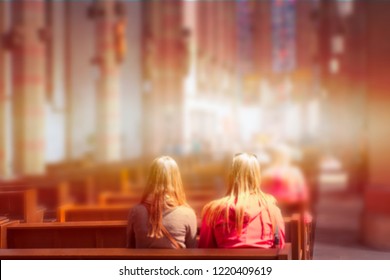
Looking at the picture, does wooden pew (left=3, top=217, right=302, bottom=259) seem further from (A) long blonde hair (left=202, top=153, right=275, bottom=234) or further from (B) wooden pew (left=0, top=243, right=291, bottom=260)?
(A) long blonde hair (left=202, top=153, right=275, bottom=234)

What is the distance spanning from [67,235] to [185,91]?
11.8 m

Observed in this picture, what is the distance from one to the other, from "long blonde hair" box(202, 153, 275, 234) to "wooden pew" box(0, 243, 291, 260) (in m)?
0.15

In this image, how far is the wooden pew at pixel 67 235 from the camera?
4004 mm

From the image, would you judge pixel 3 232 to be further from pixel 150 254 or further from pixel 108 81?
pixel 108 81

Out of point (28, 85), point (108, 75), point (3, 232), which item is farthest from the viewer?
point (108, 75)

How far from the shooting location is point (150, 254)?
3469mm

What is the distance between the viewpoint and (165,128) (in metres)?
15.0

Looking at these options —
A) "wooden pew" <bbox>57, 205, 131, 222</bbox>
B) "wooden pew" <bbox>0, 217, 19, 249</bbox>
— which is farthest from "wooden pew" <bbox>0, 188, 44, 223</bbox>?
"wooden pew" <bbox>57, 205, 131, 222</bbox>

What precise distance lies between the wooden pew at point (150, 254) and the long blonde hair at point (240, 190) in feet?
0.48

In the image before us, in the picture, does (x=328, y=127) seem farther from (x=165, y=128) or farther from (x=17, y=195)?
(x=17, y=195)

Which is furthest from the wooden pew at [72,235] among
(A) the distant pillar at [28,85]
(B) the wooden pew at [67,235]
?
(A) the distant pillar at [28,85]

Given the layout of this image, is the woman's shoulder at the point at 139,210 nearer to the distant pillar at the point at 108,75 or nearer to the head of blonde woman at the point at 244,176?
the head of blonde woman at the point at 244,176

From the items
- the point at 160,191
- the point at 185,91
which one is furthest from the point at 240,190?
the point at 185,91
